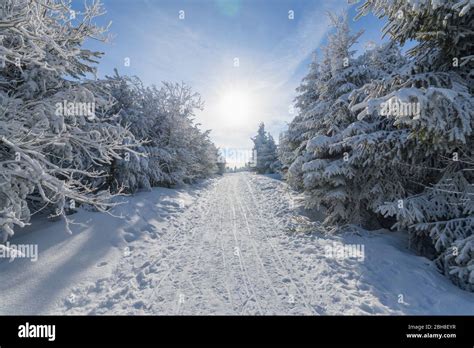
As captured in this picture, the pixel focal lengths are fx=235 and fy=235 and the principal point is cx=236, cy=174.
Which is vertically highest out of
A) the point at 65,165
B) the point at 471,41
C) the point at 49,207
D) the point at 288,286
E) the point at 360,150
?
the point at 471,41

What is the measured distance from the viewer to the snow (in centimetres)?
466

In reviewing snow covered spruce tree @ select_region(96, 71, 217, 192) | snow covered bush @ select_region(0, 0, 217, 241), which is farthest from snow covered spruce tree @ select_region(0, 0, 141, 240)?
snow covered spruce tree @ select_region(96, 71, 217, 192)

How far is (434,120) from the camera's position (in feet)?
15.5

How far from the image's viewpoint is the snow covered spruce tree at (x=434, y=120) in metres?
4.69

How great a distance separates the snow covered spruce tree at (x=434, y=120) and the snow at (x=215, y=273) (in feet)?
3.51

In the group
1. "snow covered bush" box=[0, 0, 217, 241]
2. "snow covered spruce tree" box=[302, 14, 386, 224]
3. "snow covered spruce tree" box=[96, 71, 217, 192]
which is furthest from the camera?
"snow covered spruce tree" box=[96, 71, 217, 192]

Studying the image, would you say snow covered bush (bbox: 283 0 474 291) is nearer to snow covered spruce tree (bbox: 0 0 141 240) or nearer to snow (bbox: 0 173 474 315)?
snow (bbox: 0 173 474 315)

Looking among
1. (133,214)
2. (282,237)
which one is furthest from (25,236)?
(282,237)

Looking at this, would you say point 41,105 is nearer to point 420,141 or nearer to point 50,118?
point 50,118

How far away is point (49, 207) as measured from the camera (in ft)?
27.9

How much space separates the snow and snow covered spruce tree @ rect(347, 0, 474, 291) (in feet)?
3.51

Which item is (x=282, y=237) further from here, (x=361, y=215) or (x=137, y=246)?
(x=137, y=246)

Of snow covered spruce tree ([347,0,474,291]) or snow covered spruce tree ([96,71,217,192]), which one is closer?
snow covered spruce tree ([347,0,474,291])

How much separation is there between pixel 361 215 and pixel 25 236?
11657 millimetres
